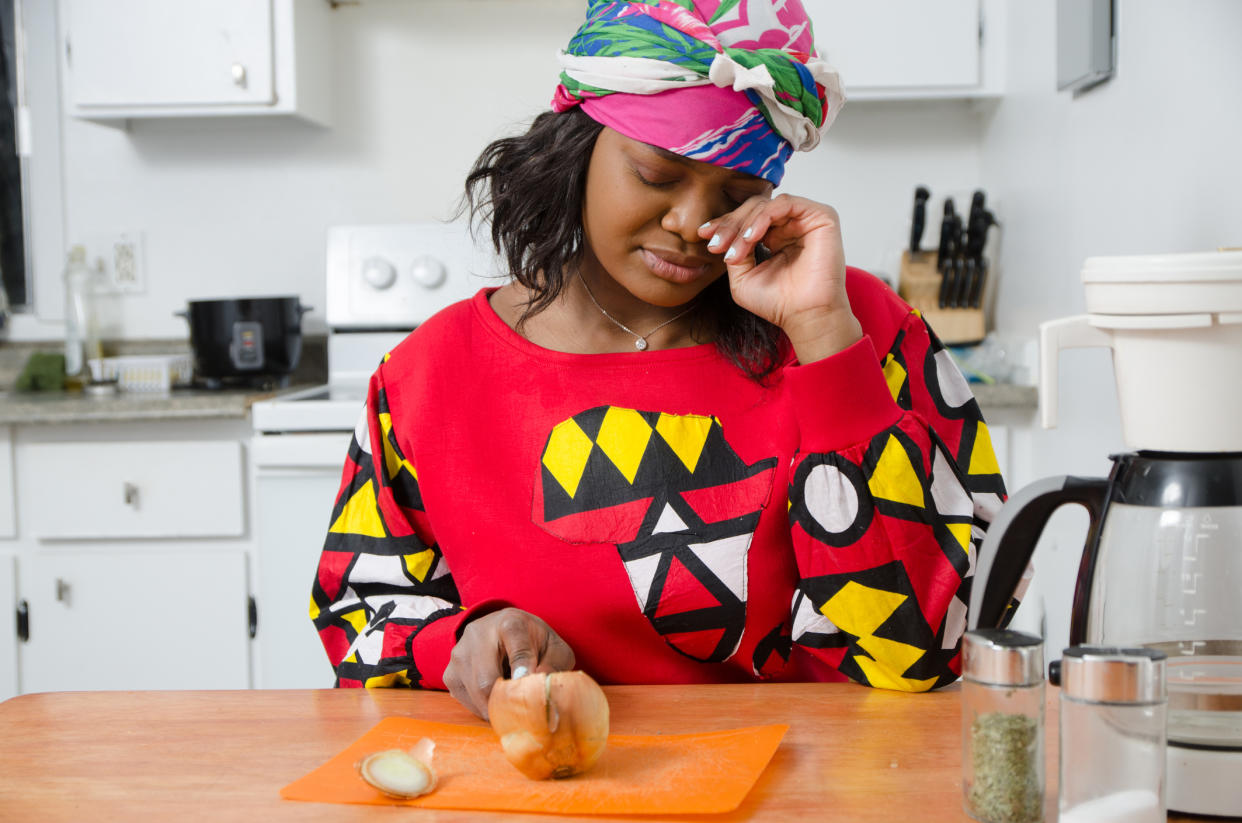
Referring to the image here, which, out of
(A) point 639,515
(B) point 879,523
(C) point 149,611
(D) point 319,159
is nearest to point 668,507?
(A) point 639,515

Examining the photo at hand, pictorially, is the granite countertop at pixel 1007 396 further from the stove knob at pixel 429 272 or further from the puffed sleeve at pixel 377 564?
the puffed sleeve at pixel 377 564

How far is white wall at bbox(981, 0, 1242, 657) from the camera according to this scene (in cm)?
124

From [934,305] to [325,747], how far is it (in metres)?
1.97

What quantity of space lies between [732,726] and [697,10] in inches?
23.2

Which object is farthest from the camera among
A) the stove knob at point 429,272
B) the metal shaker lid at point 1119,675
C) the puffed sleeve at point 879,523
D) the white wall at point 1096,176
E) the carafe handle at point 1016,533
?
the stove knob at point 429,272

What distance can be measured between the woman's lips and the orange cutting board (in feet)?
1.44

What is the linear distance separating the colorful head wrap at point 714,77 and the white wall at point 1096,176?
0.51m

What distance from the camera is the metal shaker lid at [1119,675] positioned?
1.71ft

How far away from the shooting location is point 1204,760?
1.93 feet

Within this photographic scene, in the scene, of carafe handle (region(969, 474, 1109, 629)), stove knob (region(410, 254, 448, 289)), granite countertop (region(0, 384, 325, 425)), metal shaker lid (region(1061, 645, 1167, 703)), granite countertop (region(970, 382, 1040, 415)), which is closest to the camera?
metal shaker lid (region(1061, 645, 1167, 703))

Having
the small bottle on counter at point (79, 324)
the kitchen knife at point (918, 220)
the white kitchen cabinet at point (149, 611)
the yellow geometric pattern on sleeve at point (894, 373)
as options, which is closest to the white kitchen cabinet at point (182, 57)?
the small bottle on counter at point (79, 324)

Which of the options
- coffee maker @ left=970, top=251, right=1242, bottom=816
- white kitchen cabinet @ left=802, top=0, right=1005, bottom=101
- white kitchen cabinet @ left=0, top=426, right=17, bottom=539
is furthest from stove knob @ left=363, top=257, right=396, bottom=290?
coffee maker @ left=970, top=251, right=1242, bottom=816

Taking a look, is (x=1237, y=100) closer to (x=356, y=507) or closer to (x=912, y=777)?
(x=912, y=777)

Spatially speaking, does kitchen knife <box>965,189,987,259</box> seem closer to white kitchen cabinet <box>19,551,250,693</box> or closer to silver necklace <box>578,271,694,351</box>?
silver necklace <box>578,271,694,351</box>
